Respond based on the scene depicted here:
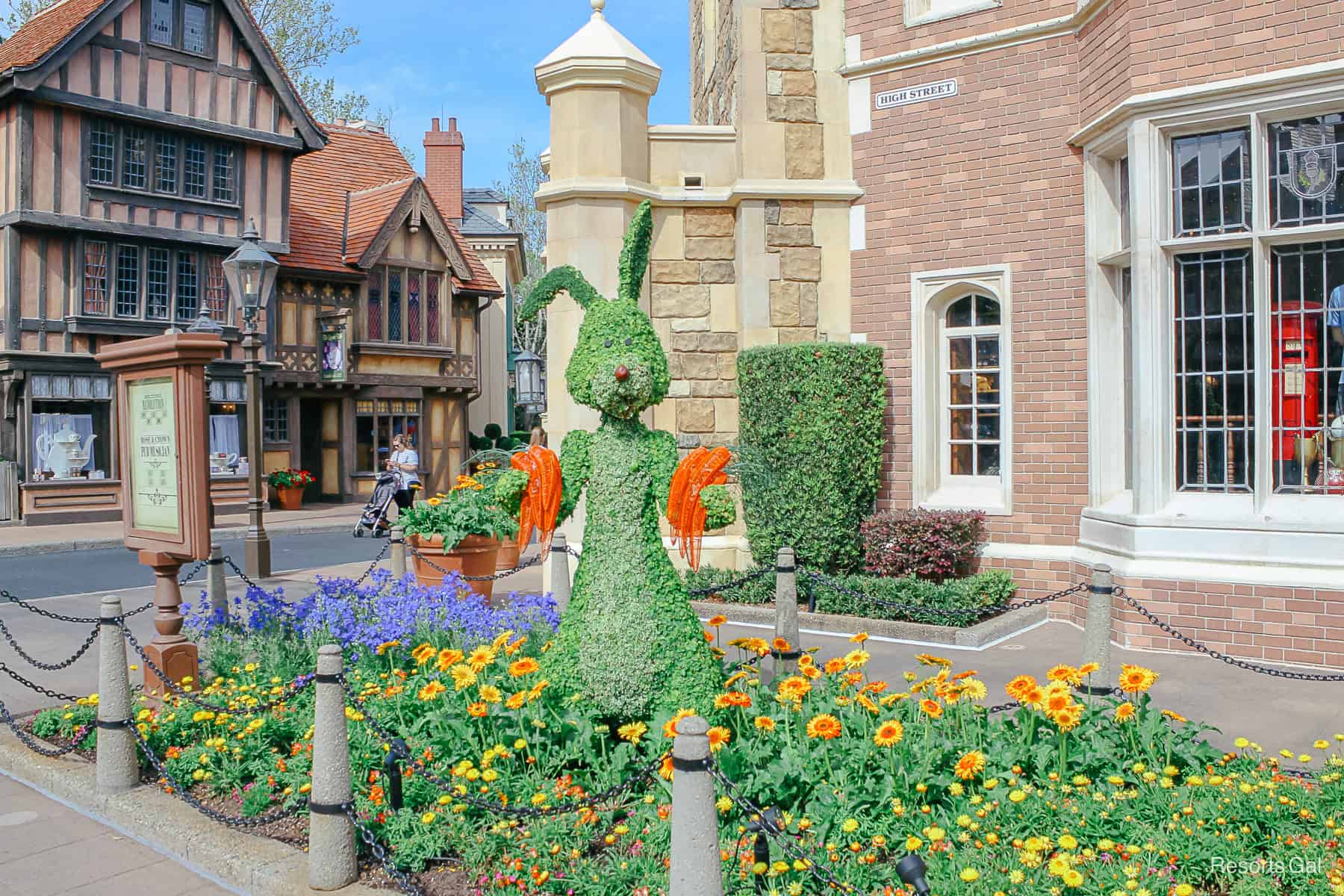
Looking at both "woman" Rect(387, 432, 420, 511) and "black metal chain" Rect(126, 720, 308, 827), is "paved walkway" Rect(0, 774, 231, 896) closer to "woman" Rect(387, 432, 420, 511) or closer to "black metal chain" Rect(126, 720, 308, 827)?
"black metal chain" Rect(126, 720, 308, 827)

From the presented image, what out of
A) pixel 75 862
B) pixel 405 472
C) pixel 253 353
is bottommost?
pixel 75 862

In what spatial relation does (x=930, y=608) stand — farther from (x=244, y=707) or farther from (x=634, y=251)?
(x=244, y=707)

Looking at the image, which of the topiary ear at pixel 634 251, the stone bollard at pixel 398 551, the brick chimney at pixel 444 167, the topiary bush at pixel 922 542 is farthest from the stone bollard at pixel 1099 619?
the brick chimney at pixel 444 167

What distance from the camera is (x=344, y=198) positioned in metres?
28.1

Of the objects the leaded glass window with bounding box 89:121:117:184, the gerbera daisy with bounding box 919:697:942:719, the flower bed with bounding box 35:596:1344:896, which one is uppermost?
the leaded glass window with bounding box 89:121:117:184

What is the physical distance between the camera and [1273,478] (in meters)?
7.67

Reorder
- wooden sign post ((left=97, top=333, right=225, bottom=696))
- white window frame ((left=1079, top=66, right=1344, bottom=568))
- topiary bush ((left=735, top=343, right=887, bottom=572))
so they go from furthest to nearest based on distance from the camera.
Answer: topiary bush ((left=735, top=343, right=887, bottom=572)) → white window frame ((left=1079, top=66, right=1344, bottom=568)) → wooden sign post ((left=97, top=333, right=225, bottom=696))

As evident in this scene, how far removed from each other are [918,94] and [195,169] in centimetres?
1774

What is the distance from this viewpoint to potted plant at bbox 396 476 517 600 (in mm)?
9453

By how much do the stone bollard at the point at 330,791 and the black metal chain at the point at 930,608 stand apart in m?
3.68

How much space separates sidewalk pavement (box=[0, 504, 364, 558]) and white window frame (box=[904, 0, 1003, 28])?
12.1 metres

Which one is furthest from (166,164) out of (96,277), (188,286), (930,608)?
(930,608)

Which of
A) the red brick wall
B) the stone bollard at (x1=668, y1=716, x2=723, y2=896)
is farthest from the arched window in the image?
the stone bollard at (x1=668, y1=716, x2=723, y2=896)

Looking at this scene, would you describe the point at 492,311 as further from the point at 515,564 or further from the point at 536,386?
the point at 515,564
